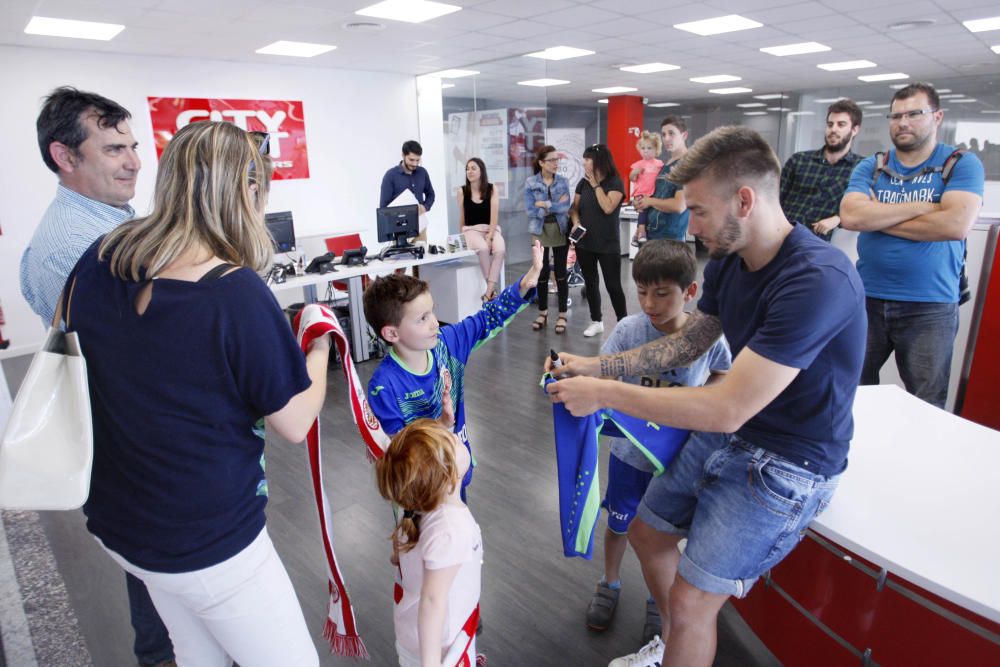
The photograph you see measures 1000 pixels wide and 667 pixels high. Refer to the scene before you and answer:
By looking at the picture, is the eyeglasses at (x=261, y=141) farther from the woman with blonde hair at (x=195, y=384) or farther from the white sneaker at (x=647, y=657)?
the white sneaker at (x=647, y=657)

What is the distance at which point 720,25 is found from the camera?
6371 mm

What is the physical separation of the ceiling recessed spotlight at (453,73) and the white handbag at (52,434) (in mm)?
8216

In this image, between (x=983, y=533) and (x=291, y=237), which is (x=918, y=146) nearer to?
(x=983, y=533)

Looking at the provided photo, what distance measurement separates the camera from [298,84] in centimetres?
752

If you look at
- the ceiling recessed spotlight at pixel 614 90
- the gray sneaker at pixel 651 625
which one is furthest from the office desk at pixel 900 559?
the ceiling recessed spotlight at pixel 614 90

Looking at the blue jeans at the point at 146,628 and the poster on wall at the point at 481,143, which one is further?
the poster on wall at the point at 481,143

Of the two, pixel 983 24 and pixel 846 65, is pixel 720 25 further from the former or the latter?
pixel 846 65

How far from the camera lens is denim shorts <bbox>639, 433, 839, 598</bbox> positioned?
1.33 meters

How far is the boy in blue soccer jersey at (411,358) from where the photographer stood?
68.4 inches

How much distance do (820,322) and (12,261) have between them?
7138 mm

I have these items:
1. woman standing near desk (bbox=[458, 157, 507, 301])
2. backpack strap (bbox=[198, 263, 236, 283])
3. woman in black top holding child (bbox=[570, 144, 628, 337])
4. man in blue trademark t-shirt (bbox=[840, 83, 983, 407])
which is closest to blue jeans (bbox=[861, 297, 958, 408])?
man in blue trademark t-shirt (bbox=[840, 83, 983, 407])

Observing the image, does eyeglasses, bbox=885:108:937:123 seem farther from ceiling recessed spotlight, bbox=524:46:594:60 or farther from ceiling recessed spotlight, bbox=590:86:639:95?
ceiling recessed spotlight, bbox=590:86:639:95

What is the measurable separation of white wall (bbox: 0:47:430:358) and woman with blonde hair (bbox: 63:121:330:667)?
536cm

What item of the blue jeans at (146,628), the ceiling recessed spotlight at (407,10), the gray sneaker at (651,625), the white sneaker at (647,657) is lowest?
the gray sneaker at (651,625)
